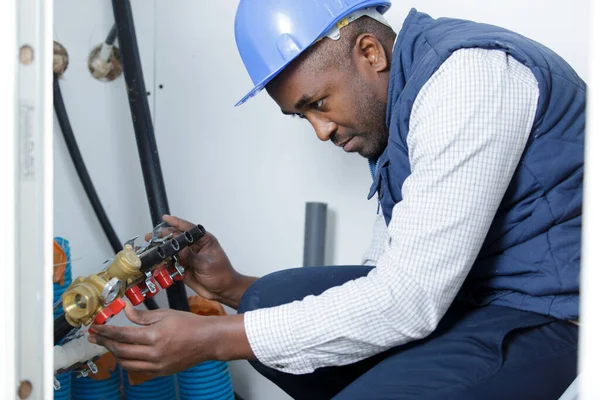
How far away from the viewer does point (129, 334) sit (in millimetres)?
951

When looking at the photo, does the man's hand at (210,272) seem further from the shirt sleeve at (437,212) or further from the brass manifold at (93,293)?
the shirt sleeve at (437,212)

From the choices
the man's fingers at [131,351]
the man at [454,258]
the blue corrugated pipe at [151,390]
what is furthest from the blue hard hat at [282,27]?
the blue corrugated pipe at [151,390]

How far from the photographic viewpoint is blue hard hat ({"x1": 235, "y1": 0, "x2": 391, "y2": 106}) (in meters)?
1.11

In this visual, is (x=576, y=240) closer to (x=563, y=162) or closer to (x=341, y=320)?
(x=563, y=162)

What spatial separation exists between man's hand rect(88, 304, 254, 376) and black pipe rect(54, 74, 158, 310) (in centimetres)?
79

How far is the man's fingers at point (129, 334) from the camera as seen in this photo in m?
0.95

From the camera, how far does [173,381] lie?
5.50 feet

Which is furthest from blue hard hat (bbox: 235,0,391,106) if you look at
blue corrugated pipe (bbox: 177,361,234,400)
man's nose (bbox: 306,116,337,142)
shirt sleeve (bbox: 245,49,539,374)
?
blue corrugated pipe (bbox: 177,361,234,400)

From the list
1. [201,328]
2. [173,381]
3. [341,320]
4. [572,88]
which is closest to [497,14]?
[572,88]

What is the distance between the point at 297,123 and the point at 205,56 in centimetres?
38

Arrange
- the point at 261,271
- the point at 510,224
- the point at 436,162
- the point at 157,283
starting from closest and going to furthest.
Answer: the point at 436,162
the point at 510,224
the point at 157,283
the point at 261,271

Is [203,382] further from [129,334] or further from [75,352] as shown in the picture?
[129,334]

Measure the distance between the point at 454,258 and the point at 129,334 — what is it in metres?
0.48

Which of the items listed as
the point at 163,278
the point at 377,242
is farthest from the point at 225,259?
the point at 377,242
